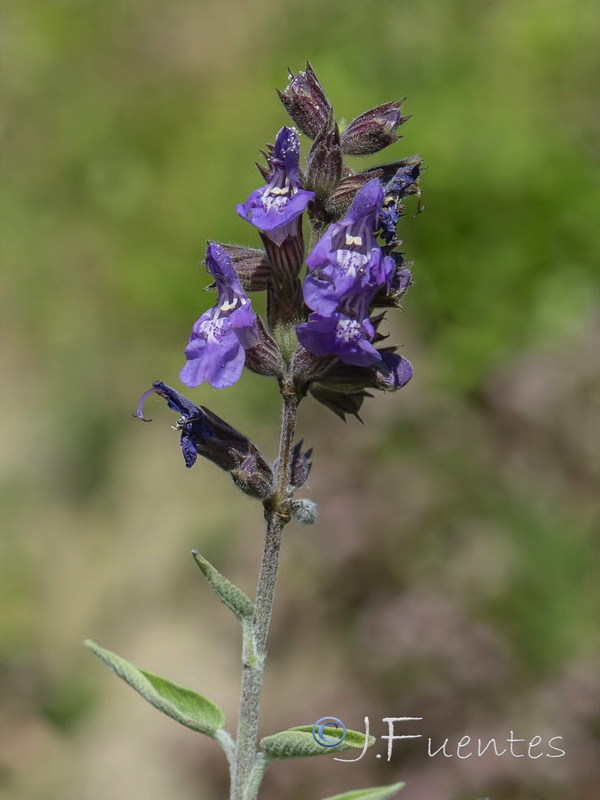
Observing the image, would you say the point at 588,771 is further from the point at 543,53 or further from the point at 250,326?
the point at 543,53

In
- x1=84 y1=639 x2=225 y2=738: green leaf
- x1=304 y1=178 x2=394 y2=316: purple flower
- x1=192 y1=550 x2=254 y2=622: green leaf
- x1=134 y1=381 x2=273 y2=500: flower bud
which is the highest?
x1=304 y1=178 x2=394 y2=316: purple flower

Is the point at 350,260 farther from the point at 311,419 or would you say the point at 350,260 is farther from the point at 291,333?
the point at 311,419

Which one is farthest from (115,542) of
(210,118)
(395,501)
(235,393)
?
(210,118)

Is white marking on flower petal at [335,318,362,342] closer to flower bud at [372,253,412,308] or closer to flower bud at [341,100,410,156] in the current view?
flower bud at [372,253,412,308]

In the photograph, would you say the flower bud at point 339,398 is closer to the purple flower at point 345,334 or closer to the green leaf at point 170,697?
the purple flower at point 345,334

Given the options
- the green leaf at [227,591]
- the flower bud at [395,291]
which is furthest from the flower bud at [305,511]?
the flower bud at [395,291]

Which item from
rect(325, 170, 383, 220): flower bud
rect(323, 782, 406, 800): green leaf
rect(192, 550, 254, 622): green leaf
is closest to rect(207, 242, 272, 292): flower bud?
rect(325, 170, 383, 220): flower bud
